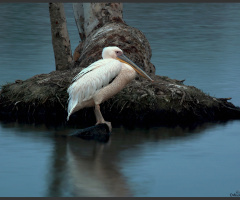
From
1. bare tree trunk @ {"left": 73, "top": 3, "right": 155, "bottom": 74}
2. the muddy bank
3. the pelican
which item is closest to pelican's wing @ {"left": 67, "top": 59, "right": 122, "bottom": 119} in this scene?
the pelican

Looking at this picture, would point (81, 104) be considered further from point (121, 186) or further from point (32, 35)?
point (32, 35)

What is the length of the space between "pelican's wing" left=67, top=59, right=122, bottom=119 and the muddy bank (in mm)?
794

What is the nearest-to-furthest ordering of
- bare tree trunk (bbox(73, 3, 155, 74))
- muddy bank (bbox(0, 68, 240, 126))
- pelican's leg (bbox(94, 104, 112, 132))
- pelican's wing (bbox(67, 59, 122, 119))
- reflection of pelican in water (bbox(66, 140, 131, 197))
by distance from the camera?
reflection of pelican in water (bbox(66, 140, 131, 197)), pelican's wing (bbox(67, 59, 122, 119)), pelican's leg (bbox(94, 104, 112, 132)), muddy bank (bbox(0, 68, 240, 126)), bare tree trunk (bbox(73, 3, 155, 74))

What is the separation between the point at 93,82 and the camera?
33.0 ft

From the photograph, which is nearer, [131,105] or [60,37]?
[131,105]

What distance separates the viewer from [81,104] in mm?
10195

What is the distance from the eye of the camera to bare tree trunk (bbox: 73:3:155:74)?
1250 centimetres

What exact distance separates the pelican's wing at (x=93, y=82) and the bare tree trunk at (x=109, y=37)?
7.45 feet

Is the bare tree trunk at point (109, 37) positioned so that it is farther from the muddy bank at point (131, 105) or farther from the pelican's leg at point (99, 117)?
the pelican's leg at point (99, 117)

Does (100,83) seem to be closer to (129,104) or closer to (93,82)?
(93,82)

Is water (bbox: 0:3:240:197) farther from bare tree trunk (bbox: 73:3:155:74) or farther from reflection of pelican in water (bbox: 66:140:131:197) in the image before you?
bare tree trunk (bbox: 73:3:155:74)

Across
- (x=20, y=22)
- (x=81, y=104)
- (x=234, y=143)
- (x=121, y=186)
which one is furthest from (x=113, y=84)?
(x=20, y=22)

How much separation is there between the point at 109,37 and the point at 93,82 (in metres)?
2.82

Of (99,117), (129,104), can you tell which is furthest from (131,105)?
(99,117)
